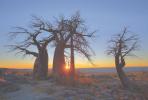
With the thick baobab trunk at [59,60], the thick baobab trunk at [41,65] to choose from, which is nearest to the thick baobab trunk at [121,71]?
the thick baobab trunk at [59,60]

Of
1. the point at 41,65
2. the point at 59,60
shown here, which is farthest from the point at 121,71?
the point at 41,65

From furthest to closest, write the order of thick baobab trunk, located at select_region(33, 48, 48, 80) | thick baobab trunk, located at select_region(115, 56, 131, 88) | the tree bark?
thick baobab trunk, located at select_region(33, 48, 48, 80)
the tree bark
thick baobab trunk, located at select_region(115, 56, 131, 88)

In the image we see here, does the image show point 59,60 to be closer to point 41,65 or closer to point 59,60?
point 59,60

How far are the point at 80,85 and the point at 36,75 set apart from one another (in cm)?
649

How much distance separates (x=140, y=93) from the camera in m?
22.9

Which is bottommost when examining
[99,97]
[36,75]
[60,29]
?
[99,97]

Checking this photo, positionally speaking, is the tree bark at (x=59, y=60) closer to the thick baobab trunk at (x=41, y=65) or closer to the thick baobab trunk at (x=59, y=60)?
the thick baobab trunk at (x=59, y=60)

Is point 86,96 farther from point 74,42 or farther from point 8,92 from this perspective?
point 74,42

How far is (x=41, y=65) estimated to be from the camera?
29719mm

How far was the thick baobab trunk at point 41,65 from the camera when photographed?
29500 mm

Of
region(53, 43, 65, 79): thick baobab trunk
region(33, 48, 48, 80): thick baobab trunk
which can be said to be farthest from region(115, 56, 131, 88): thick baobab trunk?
region(33, 48, 48, 80): thick baobab trunk

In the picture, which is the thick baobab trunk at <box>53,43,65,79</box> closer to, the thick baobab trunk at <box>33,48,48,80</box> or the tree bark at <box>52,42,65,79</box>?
the tree bark at <box>52,42,65,79</box>

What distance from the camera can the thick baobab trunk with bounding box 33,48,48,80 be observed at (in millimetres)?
29500

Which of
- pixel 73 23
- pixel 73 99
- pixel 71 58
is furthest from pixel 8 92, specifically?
pixel 73 23
